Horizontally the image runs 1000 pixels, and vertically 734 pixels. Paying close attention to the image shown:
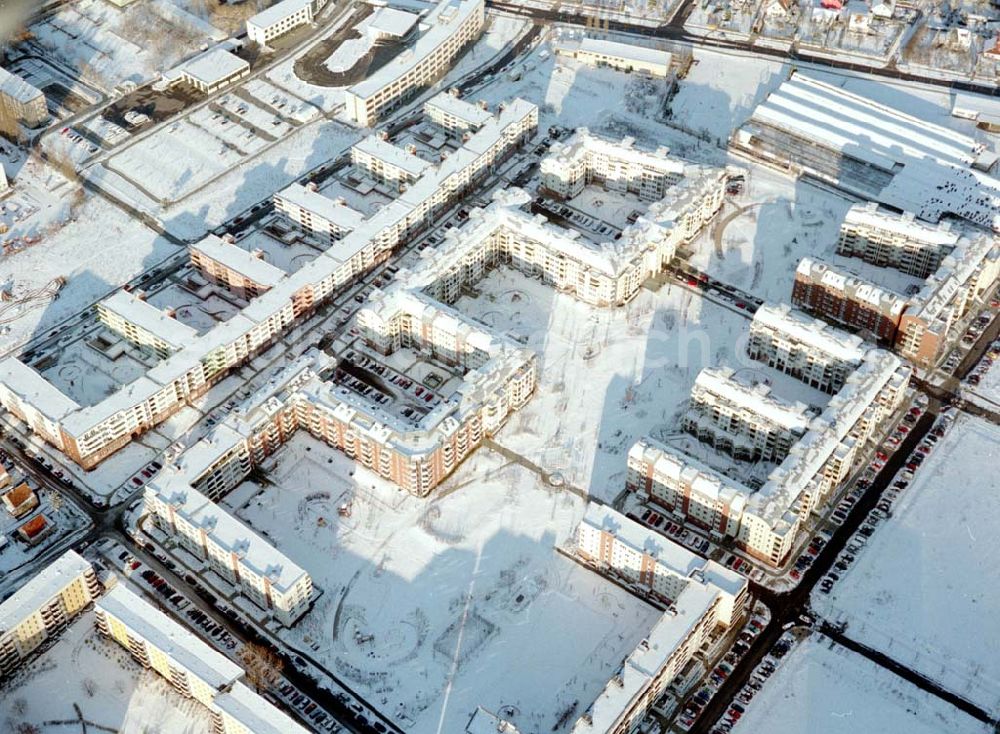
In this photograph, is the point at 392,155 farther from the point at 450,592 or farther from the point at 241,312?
the point at 450,592

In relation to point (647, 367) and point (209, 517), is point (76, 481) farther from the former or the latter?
point (647, 367)

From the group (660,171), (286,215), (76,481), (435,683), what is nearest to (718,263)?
(660,171)

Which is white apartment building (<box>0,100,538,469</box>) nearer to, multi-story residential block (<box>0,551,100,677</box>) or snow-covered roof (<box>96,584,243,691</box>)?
multi-story residential block (<box>0,551,100,677</box>)

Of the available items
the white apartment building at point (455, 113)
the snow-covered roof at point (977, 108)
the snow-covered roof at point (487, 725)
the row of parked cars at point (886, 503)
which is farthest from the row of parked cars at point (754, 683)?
the snow-covered roof at point (977, 108)

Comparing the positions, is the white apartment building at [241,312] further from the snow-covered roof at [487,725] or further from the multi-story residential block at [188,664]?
the snow-covered roof at [487,725]

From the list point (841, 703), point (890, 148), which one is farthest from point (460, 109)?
point (841, 703)
